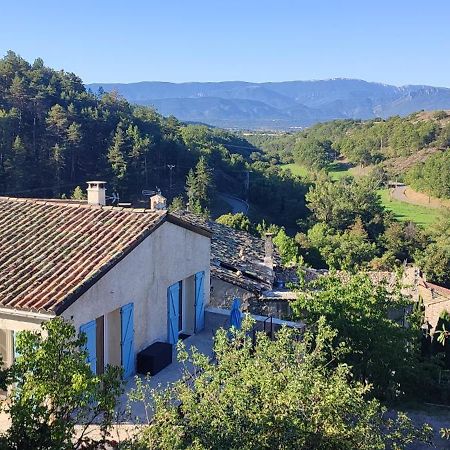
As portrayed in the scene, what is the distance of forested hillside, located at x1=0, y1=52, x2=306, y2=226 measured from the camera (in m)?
53.8

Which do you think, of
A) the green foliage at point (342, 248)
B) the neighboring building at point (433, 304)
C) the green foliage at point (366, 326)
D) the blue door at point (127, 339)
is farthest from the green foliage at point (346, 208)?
the blue door at point (127, 339)

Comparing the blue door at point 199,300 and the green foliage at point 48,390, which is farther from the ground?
the green foliage at point 48,390

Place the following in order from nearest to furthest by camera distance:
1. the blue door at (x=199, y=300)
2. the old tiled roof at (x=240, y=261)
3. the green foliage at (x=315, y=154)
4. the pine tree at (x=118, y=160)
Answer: the blue door at (x=199, y=300), the old tiled roof at (x=240, y=261), the pine tree at (x=118, y=160), the green foliage at (x=315, y=154)

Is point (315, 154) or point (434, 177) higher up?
point (315, 154)

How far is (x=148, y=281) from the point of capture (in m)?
11.2

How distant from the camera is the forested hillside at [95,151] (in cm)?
5375

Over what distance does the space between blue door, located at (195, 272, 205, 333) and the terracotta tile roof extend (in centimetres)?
224

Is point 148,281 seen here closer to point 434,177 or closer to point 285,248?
point 285,248

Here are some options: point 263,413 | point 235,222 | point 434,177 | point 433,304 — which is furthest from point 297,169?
point 263,413

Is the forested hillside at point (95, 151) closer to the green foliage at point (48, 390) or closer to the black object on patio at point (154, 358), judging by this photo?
the black object on patio at point (154, 358)

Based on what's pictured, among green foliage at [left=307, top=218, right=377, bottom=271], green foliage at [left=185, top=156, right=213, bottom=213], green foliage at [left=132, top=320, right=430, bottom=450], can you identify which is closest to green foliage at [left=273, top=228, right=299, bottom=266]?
green foliage at [left=307, top=218, right=377, bottom=271]

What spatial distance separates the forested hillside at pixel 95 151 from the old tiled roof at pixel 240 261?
2534 cm

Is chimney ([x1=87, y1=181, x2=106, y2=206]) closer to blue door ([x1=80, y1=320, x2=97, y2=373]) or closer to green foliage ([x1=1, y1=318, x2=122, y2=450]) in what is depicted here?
blue door ([x1=80, y1=320, x2=97, y2=373])

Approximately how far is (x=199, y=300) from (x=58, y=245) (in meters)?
3.79
